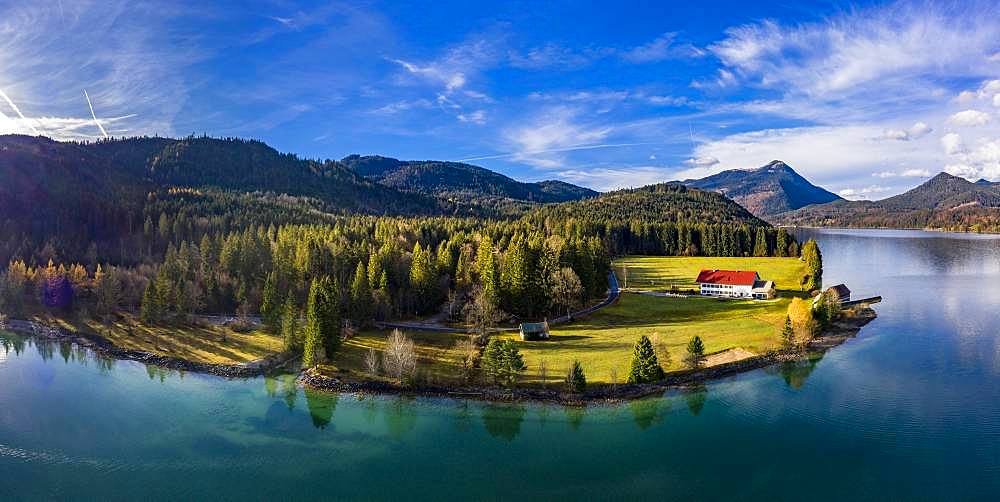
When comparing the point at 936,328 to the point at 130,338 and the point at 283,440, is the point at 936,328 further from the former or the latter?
the point at 130,338

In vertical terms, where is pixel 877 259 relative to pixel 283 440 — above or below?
above

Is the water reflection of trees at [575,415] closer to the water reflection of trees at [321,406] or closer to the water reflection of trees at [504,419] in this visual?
the water reflection of trees at [504,419]

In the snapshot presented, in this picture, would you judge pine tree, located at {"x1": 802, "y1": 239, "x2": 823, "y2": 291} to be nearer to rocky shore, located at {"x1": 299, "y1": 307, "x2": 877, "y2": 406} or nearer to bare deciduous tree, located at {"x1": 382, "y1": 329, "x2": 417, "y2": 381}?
rocky shore, located at {"x1": 299, "y1": 307, "x2": 877, "y2": 406}

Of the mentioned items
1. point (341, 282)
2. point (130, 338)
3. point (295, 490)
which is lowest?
point (295, 490)

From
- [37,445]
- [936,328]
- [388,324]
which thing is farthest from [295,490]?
[936,328]

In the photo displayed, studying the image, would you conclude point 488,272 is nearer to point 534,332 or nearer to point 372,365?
point 534,332
